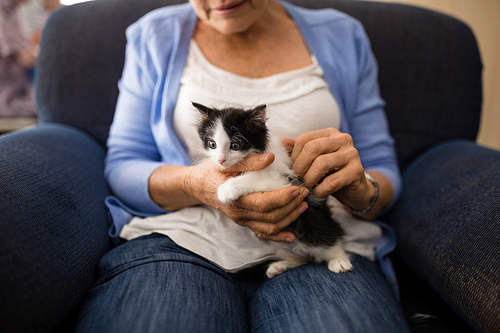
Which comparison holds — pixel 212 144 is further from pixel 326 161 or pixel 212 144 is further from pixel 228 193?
pixel 326 161

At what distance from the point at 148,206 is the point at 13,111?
5.74ft

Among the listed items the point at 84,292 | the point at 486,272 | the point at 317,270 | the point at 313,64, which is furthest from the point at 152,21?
the point at 486,272

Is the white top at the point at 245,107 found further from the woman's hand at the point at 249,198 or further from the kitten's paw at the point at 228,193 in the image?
the kitten's paw at the point at 228,193

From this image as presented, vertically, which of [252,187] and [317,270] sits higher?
[252,187]

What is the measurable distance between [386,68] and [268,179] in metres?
1.07

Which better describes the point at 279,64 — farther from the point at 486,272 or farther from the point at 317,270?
the point at 486,272

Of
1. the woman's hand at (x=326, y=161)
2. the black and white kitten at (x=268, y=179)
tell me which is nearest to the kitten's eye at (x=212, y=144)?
the black and white kitten at (x=268, y=179)

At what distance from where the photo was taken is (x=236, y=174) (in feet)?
3.03

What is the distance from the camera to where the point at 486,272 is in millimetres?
805

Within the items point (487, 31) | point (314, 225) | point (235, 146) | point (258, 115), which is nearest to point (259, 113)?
point (258, 115)

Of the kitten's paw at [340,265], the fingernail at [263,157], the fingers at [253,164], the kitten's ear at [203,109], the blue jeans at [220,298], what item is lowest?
the kitten's paw at [340,265]

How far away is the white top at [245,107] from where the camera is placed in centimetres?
103

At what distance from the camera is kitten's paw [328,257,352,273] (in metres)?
0.93

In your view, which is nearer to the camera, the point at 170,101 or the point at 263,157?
the point at 263,157
